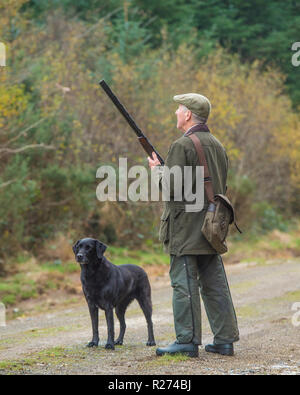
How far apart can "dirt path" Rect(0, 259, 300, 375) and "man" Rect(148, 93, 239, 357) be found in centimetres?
22

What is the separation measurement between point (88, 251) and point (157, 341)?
1.45 meters

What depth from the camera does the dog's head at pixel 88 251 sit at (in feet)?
23.5

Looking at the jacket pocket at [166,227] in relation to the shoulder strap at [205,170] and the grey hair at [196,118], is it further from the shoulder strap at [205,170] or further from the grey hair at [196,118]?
the grey hair at [196,118]

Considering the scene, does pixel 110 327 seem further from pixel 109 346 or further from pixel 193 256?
pixel 193 256

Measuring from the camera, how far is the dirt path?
19.9ft

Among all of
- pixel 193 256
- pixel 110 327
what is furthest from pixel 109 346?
pixel 193 256

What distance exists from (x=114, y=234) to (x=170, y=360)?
1235cm

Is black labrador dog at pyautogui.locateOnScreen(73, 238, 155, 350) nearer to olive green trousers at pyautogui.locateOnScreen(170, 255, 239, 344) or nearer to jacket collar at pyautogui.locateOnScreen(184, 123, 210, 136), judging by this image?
olive green trousers at pyautogui.locateOnScreen(170, 255, 239, 344)

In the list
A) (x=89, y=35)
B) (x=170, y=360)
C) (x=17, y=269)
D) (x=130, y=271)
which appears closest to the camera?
(x=170, y=360)

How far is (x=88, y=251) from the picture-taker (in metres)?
7.21

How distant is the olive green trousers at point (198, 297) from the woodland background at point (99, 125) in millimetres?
7869

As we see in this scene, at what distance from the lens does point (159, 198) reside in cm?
1873
